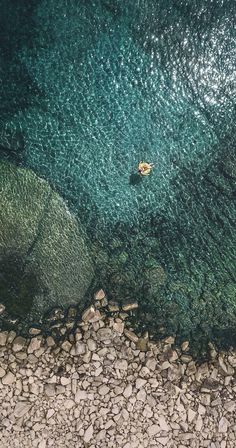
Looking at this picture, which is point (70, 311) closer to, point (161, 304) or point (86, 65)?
point (161, 304)

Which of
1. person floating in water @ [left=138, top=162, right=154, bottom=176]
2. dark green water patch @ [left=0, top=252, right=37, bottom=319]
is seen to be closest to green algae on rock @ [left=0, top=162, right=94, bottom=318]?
dark green water patch @ [left=0, top=252, right=37, bottom=319]

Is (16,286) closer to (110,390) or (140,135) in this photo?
(110,390)

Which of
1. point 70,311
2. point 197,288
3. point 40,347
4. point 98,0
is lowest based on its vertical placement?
point 40,347

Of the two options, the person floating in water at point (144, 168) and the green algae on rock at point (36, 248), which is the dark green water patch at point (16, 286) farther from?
the person floating in water at point (144, 168)

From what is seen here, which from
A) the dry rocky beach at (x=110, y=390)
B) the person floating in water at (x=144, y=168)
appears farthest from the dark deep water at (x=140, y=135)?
the dry rocky beach at (x=110, y=390)

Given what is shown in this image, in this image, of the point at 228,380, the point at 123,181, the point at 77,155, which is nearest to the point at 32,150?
the point at 77,155
